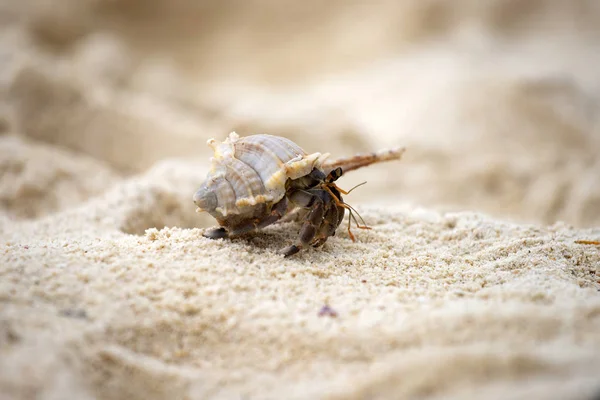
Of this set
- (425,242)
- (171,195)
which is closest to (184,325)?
(425,242)

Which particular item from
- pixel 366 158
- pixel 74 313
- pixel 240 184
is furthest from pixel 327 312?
pixel 366 158

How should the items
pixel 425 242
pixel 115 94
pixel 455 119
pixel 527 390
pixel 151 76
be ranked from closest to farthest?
pixel 527 390 < pixel 425 242 < pixel 115 94 < pixel 455 119 < pixel 151 76

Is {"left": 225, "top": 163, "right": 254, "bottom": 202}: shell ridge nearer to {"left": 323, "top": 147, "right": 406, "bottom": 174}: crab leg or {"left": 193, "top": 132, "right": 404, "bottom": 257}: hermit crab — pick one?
{"left": 193, "top": 132, "right": 404, "bottom": 257}: hermit crab

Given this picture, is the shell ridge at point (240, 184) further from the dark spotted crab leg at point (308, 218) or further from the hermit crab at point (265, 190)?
the dark spotted crab leg at point (308, 218)

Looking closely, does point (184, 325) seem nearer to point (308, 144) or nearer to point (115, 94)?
point (308, 144)

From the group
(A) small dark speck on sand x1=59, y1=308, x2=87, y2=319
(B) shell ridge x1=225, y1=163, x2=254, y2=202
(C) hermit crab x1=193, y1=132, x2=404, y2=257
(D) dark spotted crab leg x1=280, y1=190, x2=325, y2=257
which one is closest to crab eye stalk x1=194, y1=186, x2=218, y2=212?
(C) hermit crab x1=193, y1=132, x2=404, y2=257

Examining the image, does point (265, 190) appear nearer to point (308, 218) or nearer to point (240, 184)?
point (240, 184)
